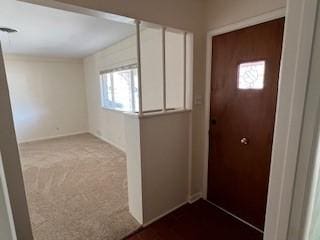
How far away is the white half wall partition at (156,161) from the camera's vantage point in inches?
73.4

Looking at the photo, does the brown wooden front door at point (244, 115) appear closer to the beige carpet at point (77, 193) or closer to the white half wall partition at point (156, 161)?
the white half wall partition at point (156, 161)

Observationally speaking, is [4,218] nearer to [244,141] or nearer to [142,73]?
[244,141]

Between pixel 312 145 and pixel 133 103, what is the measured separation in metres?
3.51

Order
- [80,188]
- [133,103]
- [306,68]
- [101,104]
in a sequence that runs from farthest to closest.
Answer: [101,104] → [133,103] → [80,188] → [306,68]

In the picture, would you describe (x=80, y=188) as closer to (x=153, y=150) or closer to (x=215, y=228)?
(x=153, y=150)

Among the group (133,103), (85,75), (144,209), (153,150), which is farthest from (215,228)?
(85,75)

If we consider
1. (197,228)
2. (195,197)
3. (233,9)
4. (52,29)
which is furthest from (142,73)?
(197,228)

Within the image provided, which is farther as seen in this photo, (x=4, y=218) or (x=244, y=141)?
(x=244, y=141)

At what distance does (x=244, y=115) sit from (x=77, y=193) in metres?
2.43

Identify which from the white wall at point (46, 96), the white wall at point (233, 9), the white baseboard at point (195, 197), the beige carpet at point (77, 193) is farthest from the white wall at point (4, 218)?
the white wall at point (46, 96)

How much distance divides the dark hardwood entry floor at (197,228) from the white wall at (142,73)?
4.47ft

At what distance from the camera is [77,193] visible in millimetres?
2559

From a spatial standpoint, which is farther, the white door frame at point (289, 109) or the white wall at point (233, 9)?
the white wall at point (233, 9)

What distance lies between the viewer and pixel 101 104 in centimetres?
504
